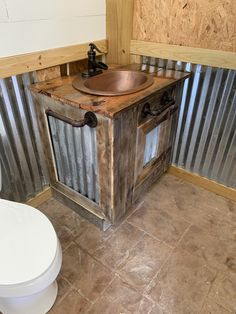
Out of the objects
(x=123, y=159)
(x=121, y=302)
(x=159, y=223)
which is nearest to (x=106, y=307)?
(x=121, y=302)

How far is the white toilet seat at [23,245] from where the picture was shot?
32.3 inches

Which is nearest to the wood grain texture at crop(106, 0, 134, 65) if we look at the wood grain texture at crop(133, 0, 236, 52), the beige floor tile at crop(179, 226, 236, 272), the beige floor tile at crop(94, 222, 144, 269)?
the wood grain texture at crop(133, 0, 236, 52)

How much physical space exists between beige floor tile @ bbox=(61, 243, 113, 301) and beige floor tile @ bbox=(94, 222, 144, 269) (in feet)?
0.18

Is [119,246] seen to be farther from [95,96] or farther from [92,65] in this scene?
[92,65]

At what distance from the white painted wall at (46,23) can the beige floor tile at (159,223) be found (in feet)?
4.05

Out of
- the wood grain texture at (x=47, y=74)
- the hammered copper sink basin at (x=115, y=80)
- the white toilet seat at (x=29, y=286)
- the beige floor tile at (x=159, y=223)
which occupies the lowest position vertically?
the beige floor tile at (x=159, y=223)

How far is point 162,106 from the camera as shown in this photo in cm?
137

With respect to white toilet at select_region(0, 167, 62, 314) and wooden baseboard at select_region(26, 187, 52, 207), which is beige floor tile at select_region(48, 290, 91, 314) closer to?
white toilet at select_region(0, 167, 62, 314)

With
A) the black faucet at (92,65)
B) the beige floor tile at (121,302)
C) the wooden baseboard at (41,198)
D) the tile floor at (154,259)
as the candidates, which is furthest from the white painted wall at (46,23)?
the beige floor tile at (121,302)

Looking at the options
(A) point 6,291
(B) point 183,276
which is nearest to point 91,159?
(A) point 6,291

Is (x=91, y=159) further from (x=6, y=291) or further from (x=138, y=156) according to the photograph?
(x=6, y=291)

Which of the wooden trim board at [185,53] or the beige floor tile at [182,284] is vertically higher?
the wooden trim board at [185,53]

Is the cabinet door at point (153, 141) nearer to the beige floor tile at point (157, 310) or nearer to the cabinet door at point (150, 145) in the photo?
the cabinet door at point (150, 145)

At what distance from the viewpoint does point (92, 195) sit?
57.0 inches
